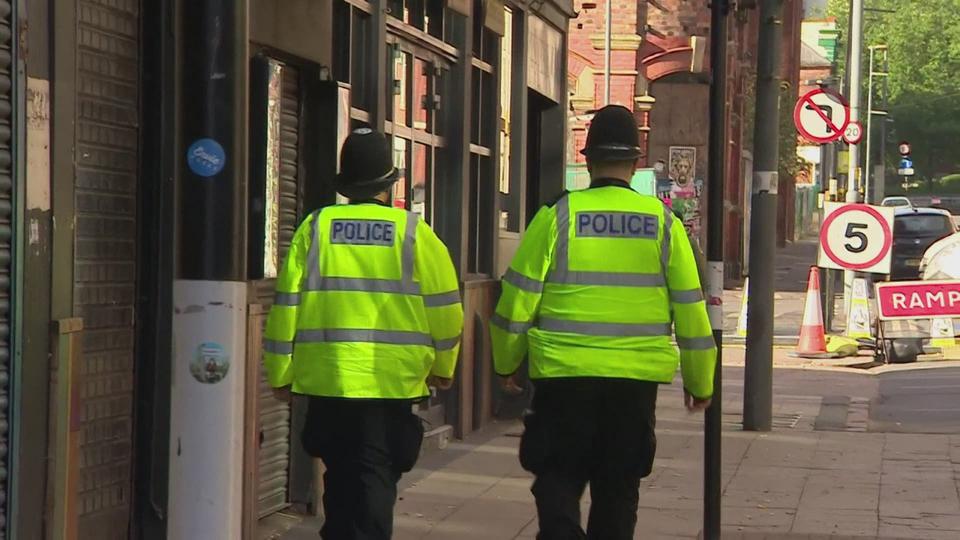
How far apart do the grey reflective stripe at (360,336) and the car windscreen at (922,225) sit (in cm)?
3247

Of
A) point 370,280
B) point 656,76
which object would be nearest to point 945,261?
point 656,76

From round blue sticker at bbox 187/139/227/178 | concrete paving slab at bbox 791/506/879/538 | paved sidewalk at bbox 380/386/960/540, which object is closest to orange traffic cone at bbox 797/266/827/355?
paved sidewalk at bbox 380/386/960/540

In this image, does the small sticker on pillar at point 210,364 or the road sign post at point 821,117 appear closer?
the small sticker on pillar at point 210,364

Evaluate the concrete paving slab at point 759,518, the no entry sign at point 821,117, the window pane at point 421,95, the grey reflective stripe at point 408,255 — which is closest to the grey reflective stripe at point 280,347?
the grey reflective stripe at point 408,255

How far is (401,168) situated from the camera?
11.2 metres

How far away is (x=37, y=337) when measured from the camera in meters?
6.06

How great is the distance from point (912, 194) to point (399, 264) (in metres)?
116

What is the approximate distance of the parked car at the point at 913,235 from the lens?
36.1 meters

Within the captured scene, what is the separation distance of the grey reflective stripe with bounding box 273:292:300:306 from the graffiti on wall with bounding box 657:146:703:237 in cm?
2395

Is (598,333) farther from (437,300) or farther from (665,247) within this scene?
(437,300)

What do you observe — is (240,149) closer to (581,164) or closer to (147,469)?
(147,469)

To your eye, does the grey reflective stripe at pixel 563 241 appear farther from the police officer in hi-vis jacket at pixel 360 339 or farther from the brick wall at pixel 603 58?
the brick wall at pixel 603 58

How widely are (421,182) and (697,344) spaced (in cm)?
581

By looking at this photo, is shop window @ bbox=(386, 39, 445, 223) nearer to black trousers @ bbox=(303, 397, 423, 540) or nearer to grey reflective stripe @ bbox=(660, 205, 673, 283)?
grey reflective stripe @ bbox=(660, 205, 673, 283)
